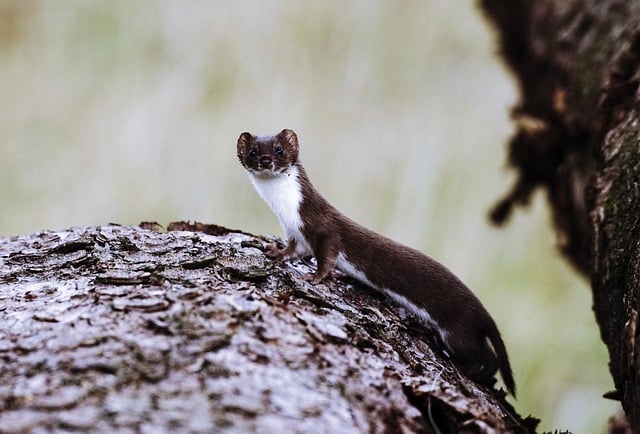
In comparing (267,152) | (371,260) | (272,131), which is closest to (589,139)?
(371,260)

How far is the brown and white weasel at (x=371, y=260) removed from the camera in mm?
2592

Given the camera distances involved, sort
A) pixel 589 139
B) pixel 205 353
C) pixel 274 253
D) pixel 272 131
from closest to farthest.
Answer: pixel 205 353 → pixel 274 253 → pixel 589 139 → pixel 272 131

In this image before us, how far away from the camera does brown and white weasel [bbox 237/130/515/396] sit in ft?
8.50

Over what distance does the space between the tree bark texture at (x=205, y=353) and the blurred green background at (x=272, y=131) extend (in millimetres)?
2535

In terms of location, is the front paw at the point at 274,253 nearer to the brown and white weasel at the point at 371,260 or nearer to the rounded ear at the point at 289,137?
the brown and white weasel at the point at 371,260

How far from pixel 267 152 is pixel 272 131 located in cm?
196

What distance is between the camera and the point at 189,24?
5.00 metres

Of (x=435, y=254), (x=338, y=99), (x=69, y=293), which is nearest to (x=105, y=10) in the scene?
(x=338, y=99)

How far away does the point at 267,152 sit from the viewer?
291cm

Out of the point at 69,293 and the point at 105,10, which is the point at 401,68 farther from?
the point at 69,293

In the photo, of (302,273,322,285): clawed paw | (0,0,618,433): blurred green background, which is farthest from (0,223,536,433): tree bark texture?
(0,0,618,433): blurred green background

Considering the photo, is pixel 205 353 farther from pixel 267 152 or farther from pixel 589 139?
pixel 589 139

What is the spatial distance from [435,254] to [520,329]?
2.18 ft

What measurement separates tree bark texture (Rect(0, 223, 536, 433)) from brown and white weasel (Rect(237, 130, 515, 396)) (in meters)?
0.28
